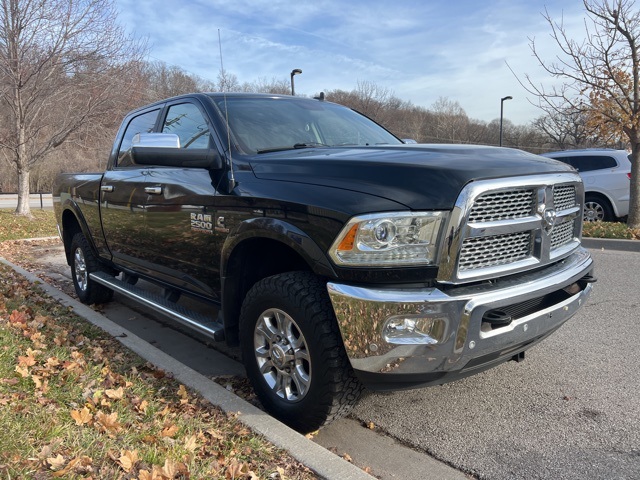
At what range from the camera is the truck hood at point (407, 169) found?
93.8 inches

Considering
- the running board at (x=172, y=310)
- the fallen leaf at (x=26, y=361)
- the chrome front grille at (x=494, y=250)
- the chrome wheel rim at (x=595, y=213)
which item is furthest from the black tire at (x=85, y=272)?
the chrome wheel rim at (x=595, y=213)

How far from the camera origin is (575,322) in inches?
182

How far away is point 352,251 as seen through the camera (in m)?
2.40

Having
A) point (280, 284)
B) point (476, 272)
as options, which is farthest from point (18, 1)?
point (476, 272)

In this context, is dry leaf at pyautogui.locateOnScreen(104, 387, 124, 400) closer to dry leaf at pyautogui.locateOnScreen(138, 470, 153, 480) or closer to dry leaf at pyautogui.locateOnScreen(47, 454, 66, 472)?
dry leaf at pyautogui.locateOnScreen(47, 454, 66, 472)

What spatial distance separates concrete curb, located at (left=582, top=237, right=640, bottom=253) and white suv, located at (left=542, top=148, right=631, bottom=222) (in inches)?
83.0

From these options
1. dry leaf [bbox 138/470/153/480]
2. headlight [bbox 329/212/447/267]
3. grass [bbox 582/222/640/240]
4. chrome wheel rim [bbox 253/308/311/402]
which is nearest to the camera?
dry leaf [bbox 138/470/153/480]

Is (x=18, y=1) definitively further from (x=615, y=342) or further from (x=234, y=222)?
(x=615, y=342)

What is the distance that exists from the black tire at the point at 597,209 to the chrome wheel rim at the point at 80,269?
9769 millimetres

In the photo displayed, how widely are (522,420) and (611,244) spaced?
21.8ft

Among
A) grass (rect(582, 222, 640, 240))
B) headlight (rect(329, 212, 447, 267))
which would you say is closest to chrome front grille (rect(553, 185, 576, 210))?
headlight (rect(329, 212, 447, 267))

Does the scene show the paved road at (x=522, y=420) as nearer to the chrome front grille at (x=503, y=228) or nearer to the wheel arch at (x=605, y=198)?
the chrome front grille at (x=503, y=228)

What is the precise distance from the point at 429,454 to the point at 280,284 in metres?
1.20

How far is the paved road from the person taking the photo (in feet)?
8.39
